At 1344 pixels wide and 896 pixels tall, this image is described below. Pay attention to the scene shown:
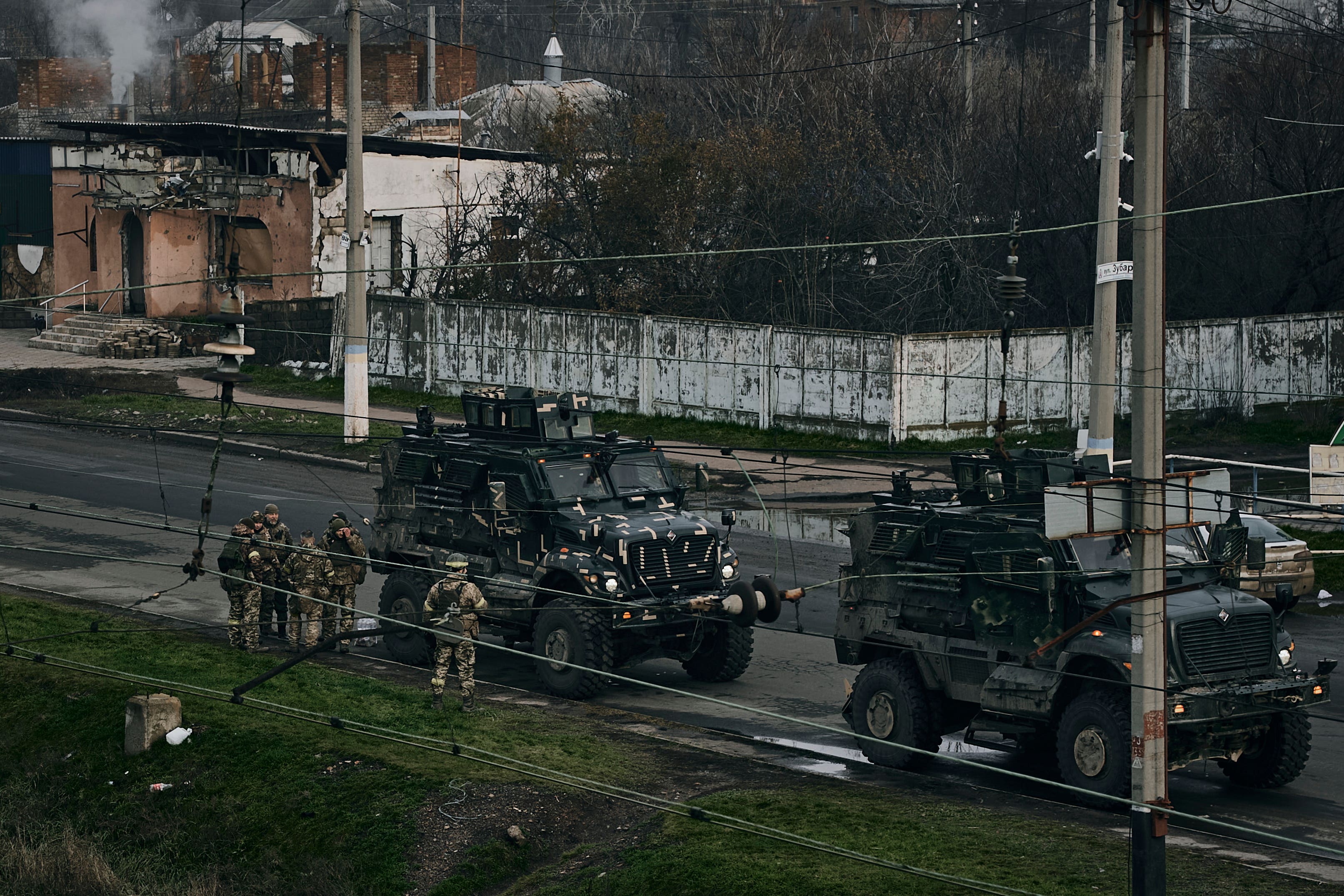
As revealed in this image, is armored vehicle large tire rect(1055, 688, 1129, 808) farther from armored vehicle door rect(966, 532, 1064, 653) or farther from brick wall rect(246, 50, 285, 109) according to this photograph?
brick wall rect(246, 50, 285, 109)

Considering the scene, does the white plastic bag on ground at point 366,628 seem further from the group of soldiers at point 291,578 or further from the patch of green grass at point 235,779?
the patch of green grass at point 235,779

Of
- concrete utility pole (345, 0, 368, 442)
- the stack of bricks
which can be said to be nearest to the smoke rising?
the stack of bricks

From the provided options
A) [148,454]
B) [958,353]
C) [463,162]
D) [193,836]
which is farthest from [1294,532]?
[463,162]

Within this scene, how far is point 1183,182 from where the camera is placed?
129 ft

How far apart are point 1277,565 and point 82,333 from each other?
31.7m

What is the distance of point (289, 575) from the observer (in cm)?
1867

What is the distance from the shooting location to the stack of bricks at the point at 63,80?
68.5 meters

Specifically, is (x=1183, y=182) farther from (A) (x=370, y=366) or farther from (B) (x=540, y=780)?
(B) (x=540, y=780)

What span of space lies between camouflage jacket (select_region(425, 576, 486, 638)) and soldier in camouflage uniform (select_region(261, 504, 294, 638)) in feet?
8.21

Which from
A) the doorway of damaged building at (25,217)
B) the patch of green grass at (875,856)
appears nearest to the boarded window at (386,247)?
the doorway of damaged building at (25,217)

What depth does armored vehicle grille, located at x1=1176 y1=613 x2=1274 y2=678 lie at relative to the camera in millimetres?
13539

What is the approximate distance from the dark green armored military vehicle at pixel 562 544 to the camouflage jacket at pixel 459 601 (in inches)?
31.1

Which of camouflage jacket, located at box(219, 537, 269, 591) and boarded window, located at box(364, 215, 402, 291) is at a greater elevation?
boarded window, located at box(364, 215, 402, 291)

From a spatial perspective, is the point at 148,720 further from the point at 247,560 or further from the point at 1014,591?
the point at 1014,591
